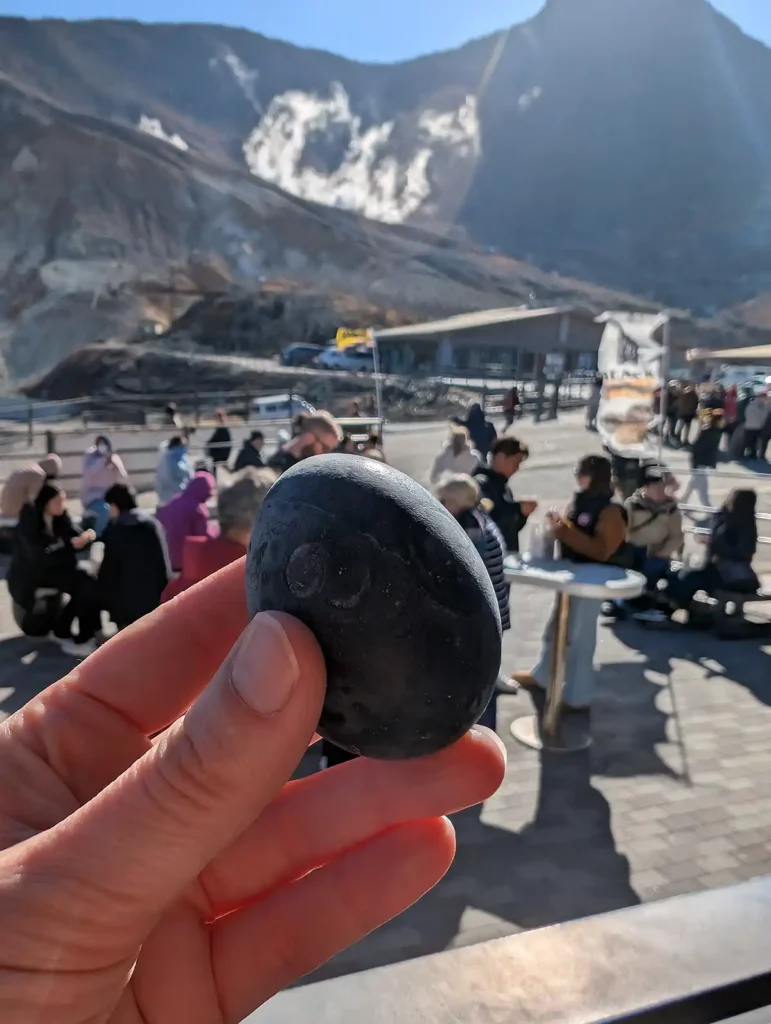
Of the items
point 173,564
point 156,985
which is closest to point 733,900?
point 156,985

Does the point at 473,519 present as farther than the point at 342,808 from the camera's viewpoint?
Yes

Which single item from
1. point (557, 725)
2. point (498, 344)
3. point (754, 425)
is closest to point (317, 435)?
point (557, 725)

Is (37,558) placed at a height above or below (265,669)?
below

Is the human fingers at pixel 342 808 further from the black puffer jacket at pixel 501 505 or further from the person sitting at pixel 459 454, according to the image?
the person sitting at pixel 459 454

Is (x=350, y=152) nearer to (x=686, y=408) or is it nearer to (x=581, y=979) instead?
(x=686, y=408)

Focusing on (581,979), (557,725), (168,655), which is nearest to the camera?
(581,979)

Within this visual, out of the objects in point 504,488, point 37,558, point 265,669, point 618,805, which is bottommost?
point 618,805

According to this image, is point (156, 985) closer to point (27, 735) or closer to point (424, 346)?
point (27, 735)

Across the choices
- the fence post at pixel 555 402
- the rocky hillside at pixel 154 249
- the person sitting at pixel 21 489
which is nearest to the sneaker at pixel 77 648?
the person sitting at pixel 21 489
